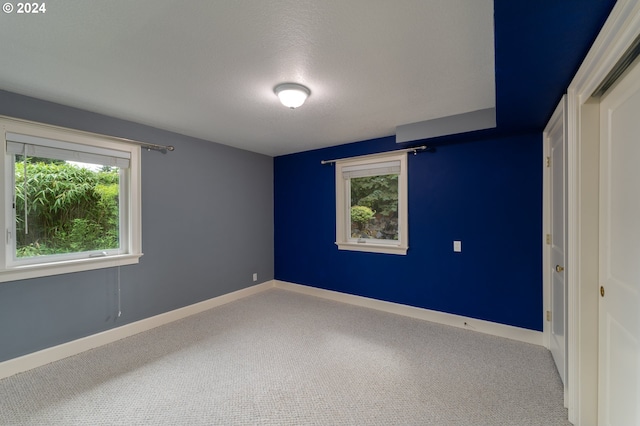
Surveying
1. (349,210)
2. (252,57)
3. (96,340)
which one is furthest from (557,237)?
(96,340)

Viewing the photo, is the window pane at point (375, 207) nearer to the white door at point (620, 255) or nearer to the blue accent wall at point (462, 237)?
the blue accent wall at point (462, 237)

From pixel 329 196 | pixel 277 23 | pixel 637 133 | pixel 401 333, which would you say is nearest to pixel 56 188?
pixel 277 23

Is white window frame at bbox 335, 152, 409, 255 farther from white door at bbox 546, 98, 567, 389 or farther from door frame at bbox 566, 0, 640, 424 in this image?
door frame at bbox 566, 0, 640, 424

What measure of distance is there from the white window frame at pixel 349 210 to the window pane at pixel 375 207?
0.26 ft

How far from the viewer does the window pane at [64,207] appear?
7.93ft

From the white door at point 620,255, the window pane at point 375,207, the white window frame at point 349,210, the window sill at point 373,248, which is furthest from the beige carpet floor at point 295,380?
the window pane at point 375,207

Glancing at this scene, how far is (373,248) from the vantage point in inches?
150

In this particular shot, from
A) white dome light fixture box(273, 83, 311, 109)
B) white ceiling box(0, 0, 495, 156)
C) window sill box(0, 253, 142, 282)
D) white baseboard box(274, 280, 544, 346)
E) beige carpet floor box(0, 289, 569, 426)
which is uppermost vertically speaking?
white ceiling box(0, 0, 495, 156)

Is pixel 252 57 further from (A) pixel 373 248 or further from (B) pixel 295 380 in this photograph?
(A) pixel 373 248

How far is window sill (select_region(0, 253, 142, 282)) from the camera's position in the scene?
2270mm

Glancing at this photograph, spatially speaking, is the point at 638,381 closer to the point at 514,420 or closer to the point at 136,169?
the point at 514,420

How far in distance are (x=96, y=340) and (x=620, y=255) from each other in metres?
4.10

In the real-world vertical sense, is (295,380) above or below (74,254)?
below

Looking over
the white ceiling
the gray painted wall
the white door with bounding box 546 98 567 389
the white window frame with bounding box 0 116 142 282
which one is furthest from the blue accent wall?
the white window frame with bounding box 0 116 142 282
